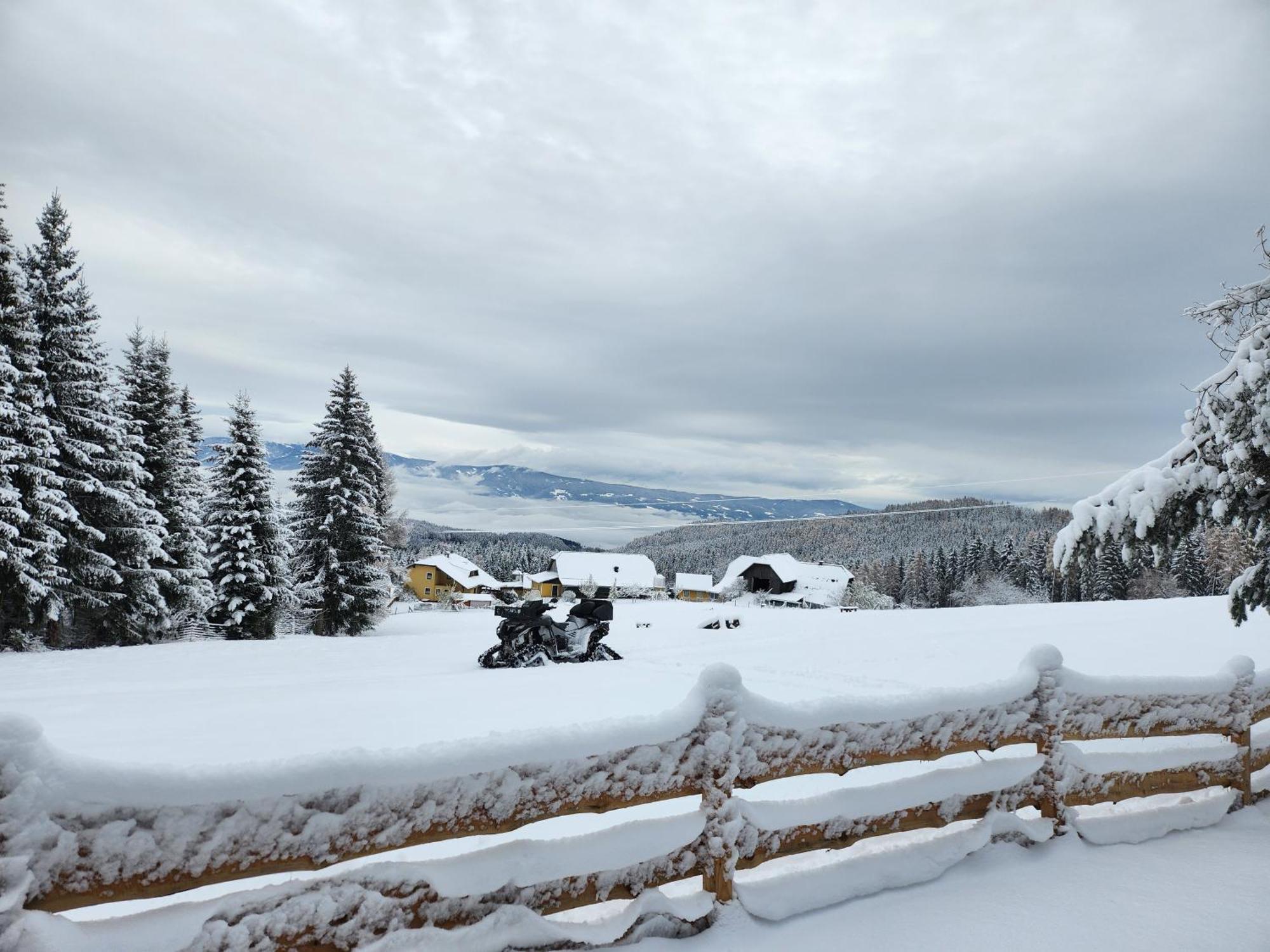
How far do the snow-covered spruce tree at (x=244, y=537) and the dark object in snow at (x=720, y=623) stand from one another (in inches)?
501

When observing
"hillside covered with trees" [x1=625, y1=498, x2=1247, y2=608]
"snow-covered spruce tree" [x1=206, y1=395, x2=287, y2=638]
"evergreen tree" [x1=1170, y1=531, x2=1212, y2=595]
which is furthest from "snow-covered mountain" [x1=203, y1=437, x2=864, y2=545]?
"evergreen tree" [x1=1170, y1=531, x2=1212, y2=595]

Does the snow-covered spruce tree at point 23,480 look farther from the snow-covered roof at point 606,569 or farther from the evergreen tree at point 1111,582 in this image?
the evergreen tree at point 1111,582

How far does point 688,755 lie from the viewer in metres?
3.16

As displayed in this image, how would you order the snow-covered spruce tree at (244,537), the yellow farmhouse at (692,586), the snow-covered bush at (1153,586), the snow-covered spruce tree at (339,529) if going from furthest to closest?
the yellow farmhouse at (692,586), the snow-covered bush at (1153,586), the snow-covered spruce tree at (339,529), the snow-covered spruce tree at (244,537)

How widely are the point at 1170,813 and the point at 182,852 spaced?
225 inches

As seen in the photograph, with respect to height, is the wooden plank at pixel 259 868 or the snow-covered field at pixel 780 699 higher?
the wooden plank at pixel 259 868

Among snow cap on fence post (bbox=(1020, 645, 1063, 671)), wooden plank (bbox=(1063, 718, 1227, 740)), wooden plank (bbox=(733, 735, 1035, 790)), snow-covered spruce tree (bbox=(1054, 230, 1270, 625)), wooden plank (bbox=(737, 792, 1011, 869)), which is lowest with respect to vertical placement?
wooden plank (bbox=(737, 792, 1011, 869))

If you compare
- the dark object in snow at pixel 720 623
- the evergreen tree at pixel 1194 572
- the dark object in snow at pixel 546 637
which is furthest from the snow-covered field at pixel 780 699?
the evergreen tree at pixel 1194 572

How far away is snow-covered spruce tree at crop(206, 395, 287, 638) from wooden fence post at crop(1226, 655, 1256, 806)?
70.7 ft

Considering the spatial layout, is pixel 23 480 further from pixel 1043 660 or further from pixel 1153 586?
pixel 1153 586

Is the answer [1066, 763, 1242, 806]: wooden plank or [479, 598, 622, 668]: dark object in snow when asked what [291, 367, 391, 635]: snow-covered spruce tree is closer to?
[479, 598, 622, 668]: dark object in snow

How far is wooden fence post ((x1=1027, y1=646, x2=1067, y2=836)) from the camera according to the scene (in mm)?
4227

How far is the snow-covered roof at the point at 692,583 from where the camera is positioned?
207 feet

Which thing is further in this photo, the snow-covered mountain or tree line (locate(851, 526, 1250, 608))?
tree line (locate(851, 526, 1250, 608))
